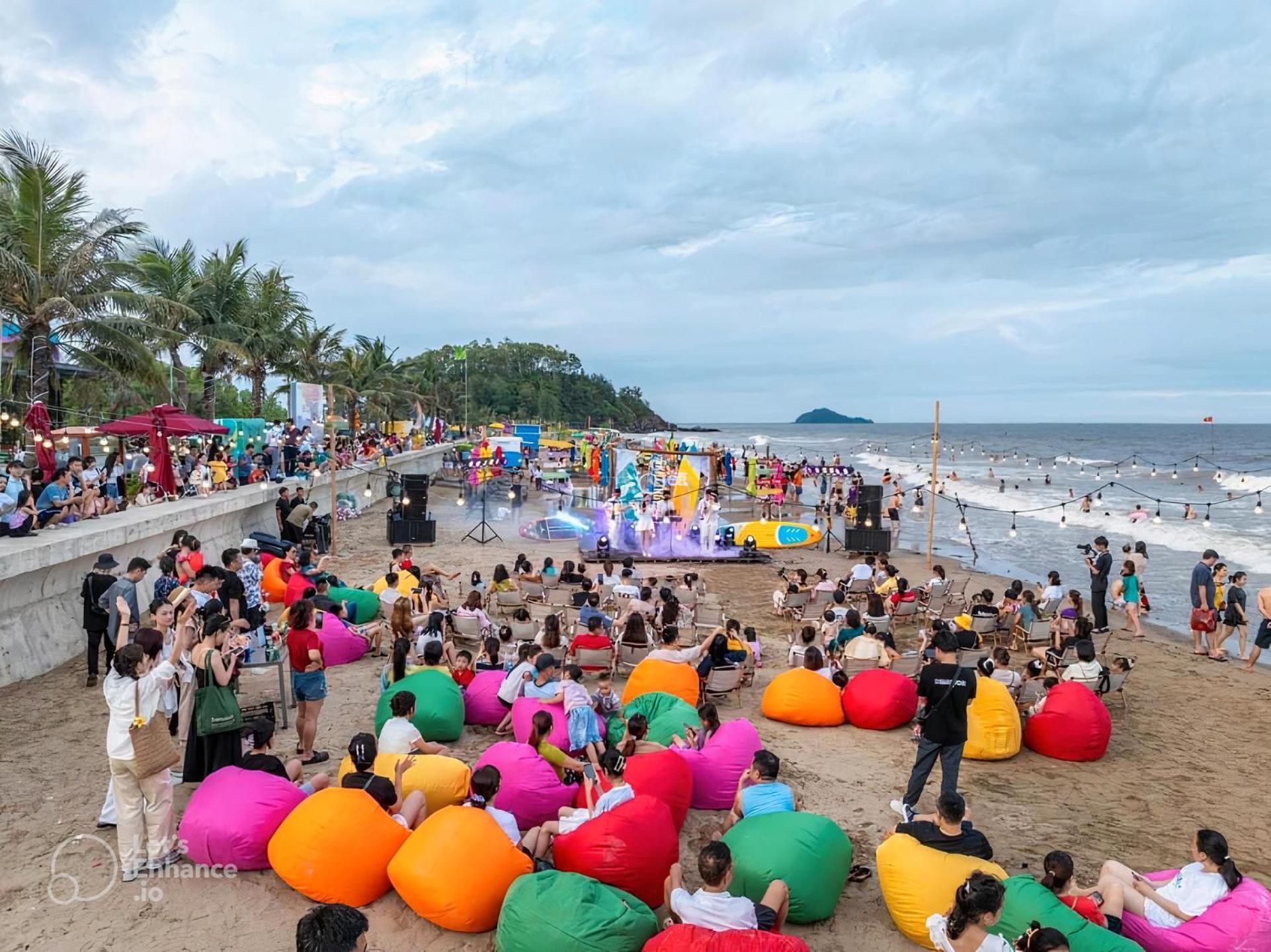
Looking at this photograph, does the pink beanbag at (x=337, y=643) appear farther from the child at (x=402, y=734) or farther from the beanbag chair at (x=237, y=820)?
the beanbag chair at (x=237, y=820)

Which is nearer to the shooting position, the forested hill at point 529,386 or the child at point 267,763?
the child at point 267,763

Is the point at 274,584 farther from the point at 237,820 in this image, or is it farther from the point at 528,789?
the point at 528,789

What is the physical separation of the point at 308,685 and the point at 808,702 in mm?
4787

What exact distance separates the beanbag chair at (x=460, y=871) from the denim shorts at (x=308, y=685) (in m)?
2.39

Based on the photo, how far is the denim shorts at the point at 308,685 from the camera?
254 inches

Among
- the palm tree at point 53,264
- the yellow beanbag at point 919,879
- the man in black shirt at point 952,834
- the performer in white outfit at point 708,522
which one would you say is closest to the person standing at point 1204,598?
the man in black shirt at point 952,834

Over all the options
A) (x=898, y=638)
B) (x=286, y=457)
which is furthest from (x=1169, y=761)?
(x=286, y=457)

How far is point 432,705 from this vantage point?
22.9 ft

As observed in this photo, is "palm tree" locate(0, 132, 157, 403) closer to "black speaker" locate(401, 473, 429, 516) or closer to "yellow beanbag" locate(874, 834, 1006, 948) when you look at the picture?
"black speaker" locate(401, 473, 429, 516)

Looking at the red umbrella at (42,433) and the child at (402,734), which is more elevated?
the red umbrella at (42,433)

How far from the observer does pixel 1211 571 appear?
11.5 metres

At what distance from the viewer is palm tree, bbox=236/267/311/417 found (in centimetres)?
2523

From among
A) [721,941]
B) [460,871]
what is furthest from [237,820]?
[721,941]

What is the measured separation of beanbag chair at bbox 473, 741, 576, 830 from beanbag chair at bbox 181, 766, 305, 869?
1.27 metres
